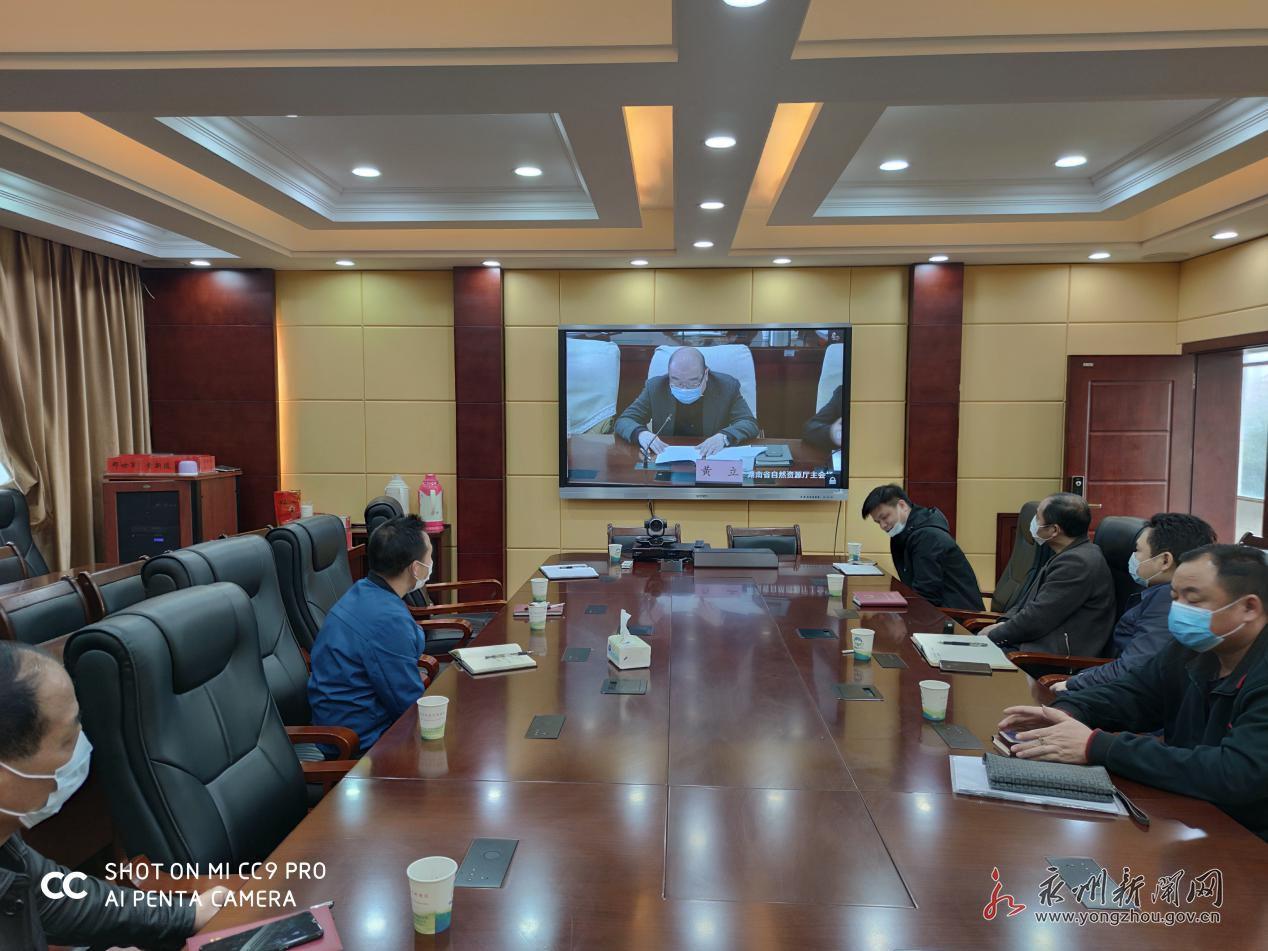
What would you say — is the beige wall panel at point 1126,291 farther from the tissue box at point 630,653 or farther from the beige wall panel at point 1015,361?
the tissue box at point 630,653

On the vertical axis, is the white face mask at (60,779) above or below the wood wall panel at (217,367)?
below

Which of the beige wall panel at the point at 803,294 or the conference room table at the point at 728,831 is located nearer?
the conference room table at the point at 728,831

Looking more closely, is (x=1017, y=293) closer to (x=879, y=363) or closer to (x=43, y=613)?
(x=879, y=363)

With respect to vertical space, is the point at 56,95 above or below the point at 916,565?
above

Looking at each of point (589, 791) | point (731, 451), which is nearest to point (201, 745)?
point (589, 791)

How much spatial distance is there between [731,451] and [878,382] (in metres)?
1.21

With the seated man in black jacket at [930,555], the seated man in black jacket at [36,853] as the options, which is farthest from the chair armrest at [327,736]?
the seated man in black jacket at [930,555]

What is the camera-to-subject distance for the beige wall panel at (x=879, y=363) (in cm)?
593

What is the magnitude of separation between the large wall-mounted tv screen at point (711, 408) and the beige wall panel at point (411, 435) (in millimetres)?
929

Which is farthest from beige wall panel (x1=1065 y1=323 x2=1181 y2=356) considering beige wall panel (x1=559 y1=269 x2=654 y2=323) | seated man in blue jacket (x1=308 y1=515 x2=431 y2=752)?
seated man in blue jacket (x1=308 y1=515 x2=431 y2=752)

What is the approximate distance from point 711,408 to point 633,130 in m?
2.40

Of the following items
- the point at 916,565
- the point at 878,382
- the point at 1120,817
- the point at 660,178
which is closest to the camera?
the point at 1120,817

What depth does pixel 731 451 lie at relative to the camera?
6.01 meters

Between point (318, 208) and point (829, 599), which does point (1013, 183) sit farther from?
point (318, 208)
